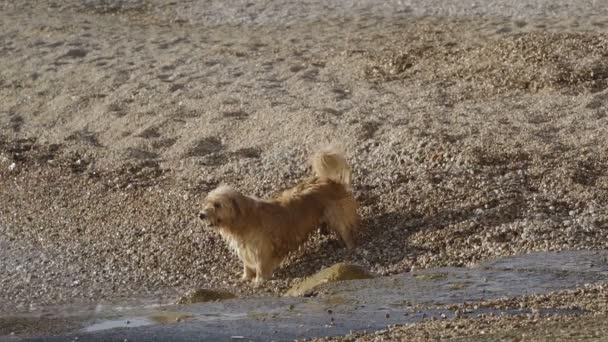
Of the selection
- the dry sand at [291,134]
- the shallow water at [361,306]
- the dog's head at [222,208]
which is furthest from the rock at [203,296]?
the dog's head at [222,208]

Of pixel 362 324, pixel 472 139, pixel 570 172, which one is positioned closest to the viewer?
pixel 362 324

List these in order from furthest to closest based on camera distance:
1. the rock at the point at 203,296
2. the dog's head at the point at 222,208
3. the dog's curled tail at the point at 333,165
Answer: the dog's curled tail at the point at 333,165, the dog's head at the point at 222,208, the rock at the point at 203,296

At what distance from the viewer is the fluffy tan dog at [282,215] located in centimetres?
1214

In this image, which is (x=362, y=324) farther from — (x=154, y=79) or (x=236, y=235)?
(x=154, y=79)

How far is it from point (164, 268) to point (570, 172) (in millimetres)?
3729

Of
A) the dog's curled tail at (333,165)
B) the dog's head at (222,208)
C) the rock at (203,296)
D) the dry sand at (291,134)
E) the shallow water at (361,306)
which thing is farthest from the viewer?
the dog's curled tail at (333,165)

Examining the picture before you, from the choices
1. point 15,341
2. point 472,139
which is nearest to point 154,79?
point 472,139

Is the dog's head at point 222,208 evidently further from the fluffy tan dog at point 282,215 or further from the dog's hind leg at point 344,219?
the dog's hind leg at point 344,219

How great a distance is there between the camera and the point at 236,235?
482 inches

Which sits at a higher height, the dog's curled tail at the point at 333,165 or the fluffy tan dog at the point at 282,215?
the dog's curled tail at the point at 333,165

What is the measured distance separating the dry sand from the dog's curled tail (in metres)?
0.47

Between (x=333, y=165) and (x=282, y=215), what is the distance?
749 millimetres

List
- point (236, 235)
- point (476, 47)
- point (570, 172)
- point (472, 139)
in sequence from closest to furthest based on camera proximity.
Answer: point (236, 235) → point (570, 172) → point (472, 139) → point (476, 47)

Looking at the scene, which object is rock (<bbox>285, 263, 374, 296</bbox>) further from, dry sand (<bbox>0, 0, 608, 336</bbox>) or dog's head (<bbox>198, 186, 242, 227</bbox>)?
dog's head (<bbox>198, 186, 242, 227</bbox>)
